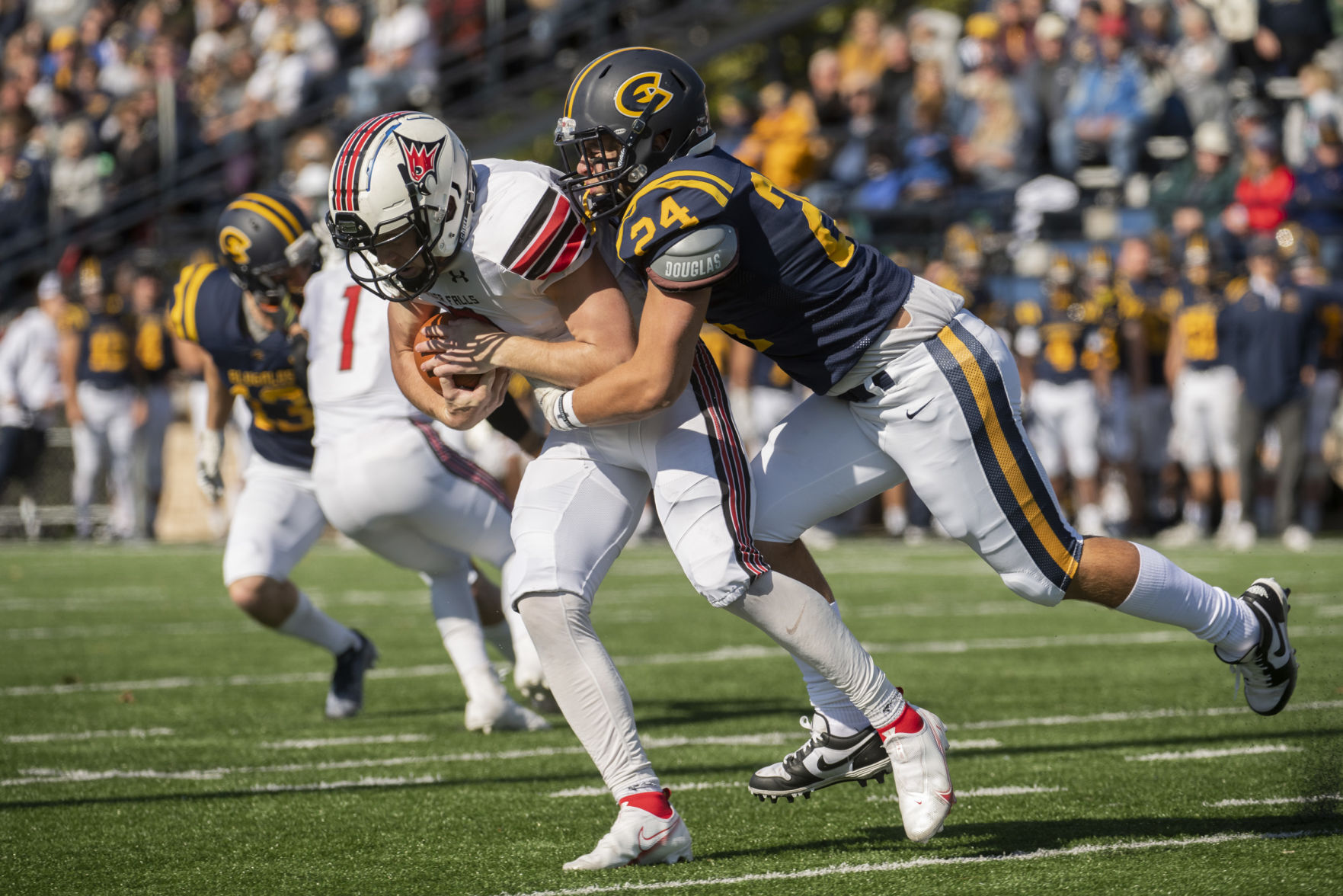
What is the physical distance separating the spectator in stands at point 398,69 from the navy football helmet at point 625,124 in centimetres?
1270

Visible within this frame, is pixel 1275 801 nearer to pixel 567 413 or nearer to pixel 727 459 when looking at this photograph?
pixel 727 459

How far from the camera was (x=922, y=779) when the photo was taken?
3.45 m

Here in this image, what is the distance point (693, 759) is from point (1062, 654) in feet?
8.39

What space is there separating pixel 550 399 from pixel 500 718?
2.02 metres

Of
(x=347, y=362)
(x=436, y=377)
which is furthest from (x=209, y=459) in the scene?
(x=436, y=377)

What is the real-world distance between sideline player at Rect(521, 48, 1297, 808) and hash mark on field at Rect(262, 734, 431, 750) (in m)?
1.89

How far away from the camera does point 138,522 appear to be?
14.2m

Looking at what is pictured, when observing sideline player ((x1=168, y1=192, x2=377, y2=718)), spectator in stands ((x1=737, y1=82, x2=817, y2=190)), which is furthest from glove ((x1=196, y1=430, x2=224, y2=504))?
spectator in stands ((x1=737, y1=82, x2=817, y2=190))

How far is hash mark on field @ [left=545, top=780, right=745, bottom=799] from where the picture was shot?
13.9 ft

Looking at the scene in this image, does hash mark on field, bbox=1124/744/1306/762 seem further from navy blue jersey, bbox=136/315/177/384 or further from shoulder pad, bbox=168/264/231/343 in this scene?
navy blue jersey, bbox=136/315/177/384

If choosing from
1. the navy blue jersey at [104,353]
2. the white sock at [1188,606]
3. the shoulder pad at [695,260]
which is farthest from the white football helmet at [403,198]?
the navy blue jersey at [104,353]

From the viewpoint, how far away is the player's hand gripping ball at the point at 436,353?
11.8 ft

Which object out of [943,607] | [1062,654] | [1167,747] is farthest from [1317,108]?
[1167,747]

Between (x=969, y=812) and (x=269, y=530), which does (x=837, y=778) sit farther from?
(x=269, y=530)
